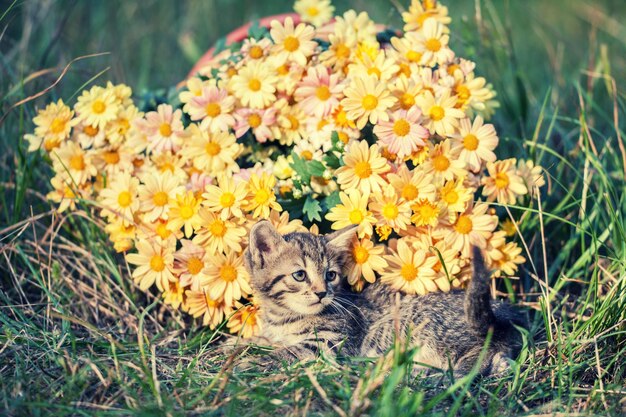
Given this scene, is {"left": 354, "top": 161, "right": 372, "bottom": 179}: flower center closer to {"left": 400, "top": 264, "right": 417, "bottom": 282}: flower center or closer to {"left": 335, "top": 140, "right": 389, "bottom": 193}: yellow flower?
{"left": 335, "top": 140, "right": 389, "bottom": 193}: yellow flower

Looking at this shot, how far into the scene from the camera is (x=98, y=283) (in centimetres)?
330

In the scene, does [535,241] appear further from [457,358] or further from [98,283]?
[98,283]

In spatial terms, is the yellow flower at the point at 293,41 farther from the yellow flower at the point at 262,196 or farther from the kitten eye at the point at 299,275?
the kitten eye at the point at 299,275

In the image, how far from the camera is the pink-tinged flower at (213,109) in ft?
9.75

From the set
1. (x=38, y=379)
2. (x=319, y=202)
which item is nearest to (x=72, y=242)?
(x=38, y=379)

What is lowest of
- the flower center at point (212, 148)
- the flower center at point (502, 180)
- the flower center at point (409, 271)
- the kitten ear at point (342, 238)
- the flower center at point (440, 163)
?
the flower center at point (409, 271)

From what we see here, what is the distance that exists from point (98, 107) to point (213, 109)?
0.53m

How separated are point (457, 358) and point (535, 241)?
915mm

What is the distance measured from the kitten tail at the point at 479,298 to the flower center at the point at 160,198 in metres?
1.29

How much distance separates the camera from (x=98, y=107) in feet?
10.1

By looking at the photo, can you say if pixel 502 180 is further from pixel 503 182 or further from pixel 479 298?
pixel 479 298

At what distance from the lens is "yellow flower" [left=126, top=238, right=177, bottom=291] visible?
9.58 ft

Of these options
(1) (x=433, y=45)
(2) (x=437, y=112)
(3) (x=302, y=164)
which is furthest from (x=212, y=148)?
(1) (x=433, y=45)

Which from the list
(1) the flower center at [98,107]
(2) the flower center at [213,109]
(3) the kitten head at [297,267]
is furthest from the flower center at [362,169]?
(1) the flower center at [98,107]
